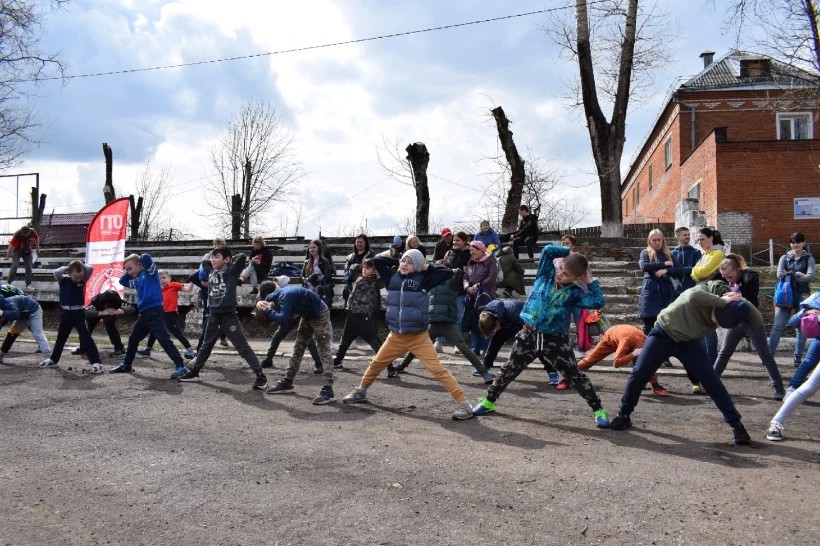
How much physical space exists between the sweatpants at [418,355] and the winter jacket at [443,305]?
5.75 ft

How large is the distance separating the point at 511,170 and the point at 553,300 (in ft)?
52.8

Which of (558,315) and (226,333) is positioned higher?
(558,315)

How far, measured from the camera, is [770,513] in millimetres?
4359

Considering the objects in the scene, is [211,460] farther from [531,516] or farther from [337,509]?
[531,516]

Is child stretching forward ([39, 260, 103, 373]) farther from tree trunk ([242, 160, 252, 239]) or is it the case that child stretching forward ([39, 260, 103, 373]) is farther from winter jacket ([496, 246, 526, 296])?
Result: tree trunk ([242, 160, 252, 239])

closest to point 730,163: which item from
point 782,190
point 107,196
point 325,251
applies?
point 782,190

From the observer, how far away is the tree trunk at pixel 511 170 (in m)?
22.3

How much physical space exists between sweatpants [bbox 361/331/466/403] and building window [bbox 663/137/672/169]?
31.8 metres

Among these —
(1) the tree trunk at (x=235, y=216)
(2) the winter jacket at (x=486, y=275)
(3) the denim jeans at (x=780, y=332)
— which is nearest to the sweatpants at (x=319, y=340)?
(2) the winter jacket at (x=486, y=275)

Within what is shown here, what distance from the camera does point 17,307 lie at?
1143 centimetres

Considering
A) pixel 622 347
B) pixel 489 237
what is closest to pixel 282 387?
pixel 622 347

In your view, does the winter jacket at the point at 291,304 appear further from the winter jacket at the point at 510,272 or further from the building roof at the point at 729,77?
the building roof at the point at 729,77

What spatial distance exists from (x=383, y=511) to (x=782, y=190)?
81.5ft

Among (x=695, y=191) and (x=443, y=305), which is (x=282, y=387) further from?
(x=695, y=191)
